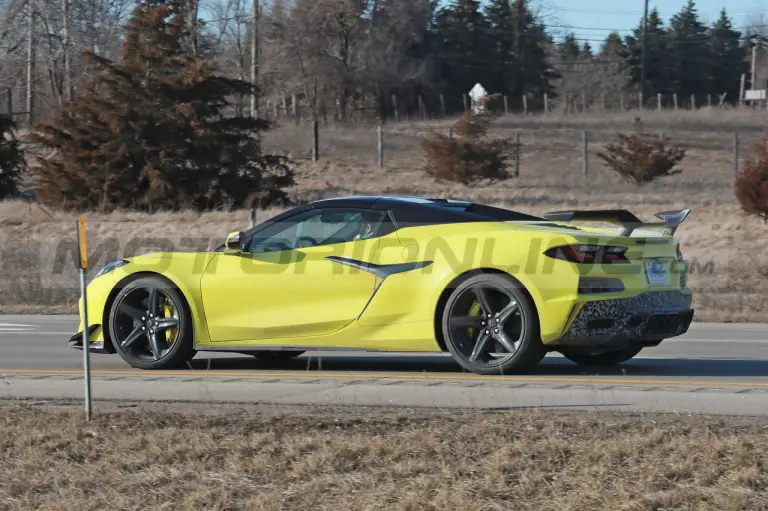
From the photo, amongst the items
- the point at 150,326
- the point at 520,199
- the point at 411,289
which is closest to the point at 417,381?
the point at 411,289

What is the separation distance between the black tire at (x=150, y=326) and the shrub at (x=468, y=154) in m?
27.1

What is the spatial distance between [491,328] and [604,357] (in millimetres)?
1638

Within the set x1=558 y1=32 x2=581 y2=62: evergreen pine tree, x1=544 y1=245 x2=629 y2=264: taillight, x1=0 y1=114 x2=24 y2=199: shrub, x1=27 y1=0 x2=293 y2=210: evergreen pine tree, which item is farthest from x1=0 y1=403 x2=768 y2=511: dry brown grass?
x1=558 y1=32 x2=581 y2=62: evergreen pine tree

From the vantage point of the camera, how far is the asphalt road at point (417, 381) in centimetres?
868

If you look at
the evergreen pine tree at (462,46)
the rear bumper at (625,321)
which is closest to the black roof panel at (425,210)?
the rear bumper at (625,321)

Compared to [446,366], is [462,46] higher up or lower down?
higher up

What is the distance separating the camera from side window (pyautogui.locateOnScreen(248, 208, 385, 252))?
10.2 m

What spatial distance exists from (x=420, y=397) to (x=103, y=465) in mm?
2725

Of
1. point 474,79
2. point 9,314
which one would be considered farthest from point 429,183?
point 474,79

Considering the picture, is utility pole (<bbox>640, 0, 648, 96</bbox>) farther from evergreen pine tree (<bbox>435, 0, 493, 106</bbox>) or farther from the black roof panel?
the black roof panel

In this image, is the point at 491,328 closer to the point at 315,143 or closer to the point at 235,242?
the point at 235,242

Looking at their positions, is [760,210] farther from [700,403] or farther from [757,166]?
[700,403]

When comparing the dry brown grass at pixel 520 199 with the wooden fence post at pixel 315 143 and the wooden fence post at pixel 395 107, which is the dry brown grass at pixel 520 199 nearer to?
the wooden fence post at pixel 315 143

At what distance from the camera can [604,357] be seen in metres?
10.8
